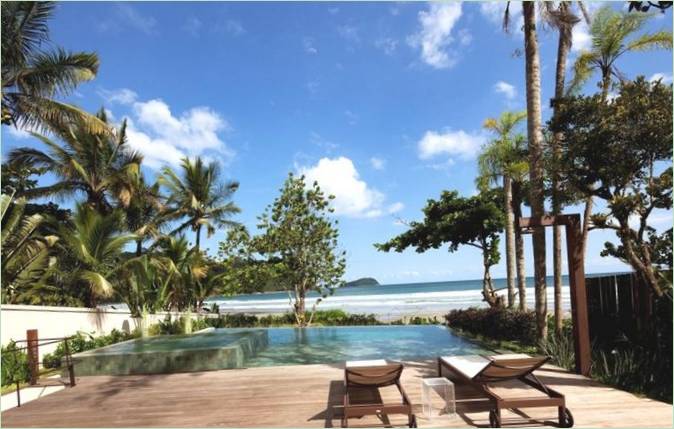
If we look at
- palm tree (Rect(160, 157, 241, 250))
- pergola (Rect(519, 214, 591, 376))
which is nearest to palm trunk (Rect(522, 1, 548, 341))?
pergola (Rect(519, 214, 591, 376))

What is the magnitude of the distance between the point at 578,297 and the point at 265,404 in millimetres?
4859

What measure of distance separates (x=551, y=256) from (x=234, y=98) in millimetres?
11745

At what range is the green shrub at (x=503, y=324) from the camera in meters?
10.6

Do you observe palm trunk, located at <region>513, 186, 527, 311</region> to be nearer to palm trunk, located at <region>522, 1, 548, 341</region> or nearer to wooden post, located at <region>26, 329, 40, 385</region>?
palm trunk, located at <region>522, 1, 548, 341</region>

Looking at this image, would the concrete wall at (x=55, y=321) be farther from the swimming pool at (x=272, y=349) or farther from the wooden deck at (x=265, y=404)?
the wooden deck at (x=265, y=404)

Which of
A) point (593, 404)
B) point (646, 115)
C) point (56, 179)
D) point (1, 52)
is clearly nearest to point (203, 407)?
point (593, 404)

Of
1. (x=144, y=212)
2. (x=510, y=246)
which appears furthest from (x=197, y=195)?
(x=510, y=246)

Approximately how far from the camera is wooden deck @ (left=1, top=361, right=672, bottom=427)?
15.7 feet

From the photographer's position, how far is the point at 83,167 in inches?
613

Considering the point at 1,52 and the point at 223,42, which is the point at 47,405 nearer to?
the point at 1,52

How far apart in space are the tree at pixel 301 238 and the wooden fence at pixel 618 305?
40.5 ft

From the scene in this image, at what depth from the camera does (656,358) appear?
5809 mm

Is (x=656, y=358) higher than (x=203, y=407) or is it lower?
higher

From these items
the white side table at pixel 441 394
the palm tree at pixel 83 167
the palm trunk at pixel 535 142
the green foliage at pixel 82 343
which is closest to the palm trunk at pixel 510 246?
the palm trunk at pixel 535 142
